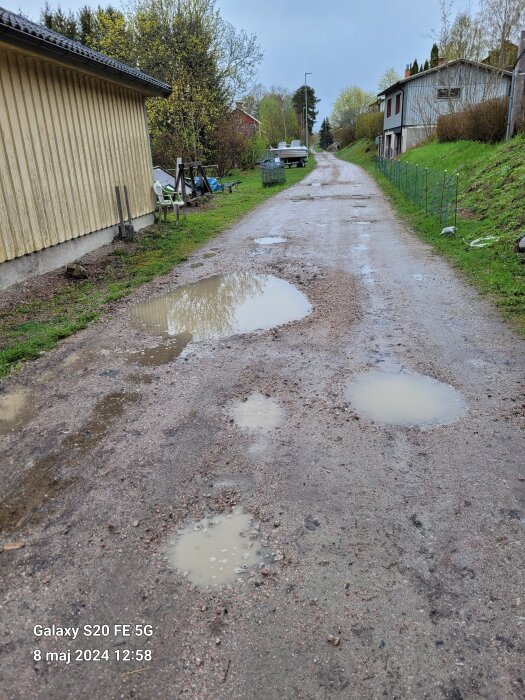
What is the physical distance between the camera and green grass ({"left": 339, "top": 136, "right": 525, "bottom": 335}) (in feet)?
24.0

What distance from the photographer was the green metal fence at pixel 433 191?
38.9 feet

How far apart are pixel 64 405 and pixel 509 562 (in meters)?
3.50

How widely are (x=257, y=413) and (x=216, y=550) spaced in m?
1.54

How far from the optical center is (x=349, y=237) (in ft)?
38.7

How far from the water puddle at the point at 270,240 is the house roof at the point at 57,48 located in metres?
4.45

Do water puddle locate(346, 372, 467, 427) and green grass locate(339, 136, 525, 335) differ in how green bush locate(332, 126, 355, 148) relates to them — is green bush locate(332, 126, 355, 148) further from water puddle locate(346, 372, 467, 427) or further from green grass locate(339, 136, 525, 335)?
water puddle locate(346, 372, 467, 427)

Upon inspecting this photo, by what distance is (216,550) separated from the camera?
2.74 metres

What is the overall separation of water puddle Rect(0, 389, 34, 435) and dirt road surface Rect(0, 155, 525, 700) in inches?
1.4

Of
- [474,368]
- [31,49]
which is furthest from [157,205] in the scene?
[474,368]

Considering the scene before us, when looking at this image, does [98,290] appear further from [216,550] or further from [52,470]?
[216,550]

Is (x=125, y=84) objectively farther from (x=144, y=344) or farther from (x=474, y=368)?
(x=474, y=368)

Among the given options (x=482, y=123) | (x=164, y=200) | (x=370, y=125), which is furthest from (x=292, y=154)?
(x=164, y=200)

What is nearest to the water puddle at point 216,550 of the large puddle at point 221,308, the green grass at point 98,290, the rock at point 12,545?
the rock at point 12,545

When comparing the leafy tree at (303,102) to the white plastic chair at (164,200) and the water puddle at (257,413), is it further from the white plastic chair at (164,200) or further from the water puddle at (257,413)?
the water puddle at (257,413)
